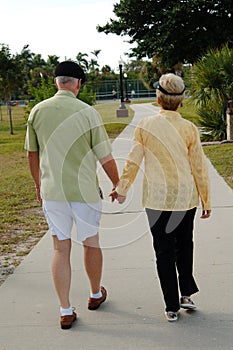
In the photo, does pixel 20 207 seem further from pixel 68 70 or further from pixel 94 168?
pixel 68 70

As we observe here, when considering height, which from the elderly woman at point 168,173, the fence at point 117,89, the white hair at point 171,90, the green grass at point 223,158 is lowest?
the fence at point 117,89

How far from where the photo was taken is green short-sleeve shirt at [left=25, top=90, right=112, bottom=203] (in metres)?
3.56

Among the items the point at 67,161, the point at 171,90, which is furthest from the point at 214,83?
the point at 67,161

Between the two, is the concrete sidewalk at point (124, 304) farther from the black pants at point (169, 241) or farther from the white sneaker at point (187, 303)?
the black pants at point (169, 241)

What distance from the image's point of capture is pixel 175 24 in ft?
83.3

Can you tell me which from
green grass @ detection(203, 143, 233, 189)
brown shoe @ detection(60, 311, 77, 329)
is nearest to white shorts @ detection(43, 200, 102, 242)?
brown shoe @ detection(60, 311, 77, 329)

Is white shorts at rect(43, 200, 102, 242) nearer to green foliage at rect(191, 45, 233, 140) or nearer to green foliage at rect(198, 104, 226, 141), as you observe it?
green foliage at rect(191, 45, 233, 140)

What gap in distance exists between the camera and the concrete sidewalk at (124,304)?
11.2 ft

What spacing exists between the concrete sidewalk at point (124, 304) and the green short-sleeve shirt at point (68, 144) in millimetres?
865

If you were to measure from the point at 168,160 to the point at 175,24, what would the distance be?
75.3 ft

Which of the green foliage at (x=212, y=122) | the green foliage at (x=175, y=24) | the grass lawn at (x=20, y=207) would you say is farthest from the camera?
the green foliage at (x=175, y=24)

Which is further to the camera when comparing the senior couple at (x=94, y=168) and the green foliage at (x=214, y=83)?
the green foliage at (x=214, y=83)

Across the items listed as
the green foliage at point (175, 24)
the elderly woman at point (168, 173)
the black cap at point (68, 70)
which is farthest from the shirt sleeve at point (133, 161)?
the green foliage at point (175, 24)

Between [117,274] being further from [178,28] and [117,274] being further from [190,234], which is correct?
[178,28]
